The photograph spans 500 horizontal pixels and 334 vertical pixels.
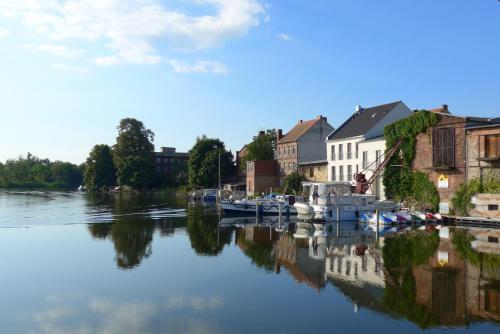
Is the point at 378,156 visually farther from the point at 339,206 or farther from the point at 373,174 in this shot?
the point at 339,206

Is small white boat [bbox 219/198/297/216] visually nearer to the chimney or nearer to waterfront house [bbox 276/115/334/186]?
waterfront house [bbox 276/115/334/186]

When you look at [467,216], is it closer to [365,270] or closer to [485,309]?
[365,270]

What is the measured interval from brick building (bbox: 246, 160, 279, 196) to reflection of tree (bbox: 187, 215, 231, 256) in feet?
86.7

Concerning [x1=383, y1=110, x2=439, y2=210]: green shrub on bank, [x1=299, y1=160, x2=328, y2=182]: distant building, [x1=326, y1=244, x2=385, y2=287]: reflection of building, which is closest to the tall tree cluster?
[x1=299, y1=160, x2=328, y2=182]: distant building

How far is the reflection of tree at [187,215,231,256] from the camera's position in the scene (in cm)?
Answer: 2654

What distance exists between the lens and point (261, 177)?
71188mm

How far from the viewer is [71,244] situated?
91.6 ft

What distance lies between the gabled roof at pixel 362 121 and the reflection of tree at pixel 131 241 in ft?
87.6

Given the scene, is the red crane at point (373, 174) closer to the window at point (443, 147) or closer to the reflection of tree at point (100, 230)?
the window at point (443, 147)

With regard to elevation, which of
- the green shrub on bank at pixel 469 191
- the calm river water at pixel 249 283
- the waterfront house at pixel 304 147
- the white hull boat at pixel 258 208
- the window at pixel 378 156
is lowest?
the calm river water at pixel 249 283

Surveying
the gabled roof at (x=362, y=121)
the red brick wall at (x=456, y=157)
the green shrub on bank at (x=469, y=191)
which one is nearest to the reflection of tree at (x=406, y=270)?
the green shrub on bank at (x=469, y=191)

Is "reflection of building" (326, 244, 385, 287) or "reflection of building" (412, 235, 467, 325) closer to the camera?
"reflection of building" (412, 235, 467, 325)

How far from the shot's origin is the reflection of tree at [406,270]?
47.2ft

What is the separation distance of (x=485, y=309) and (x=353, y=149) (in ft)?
133
